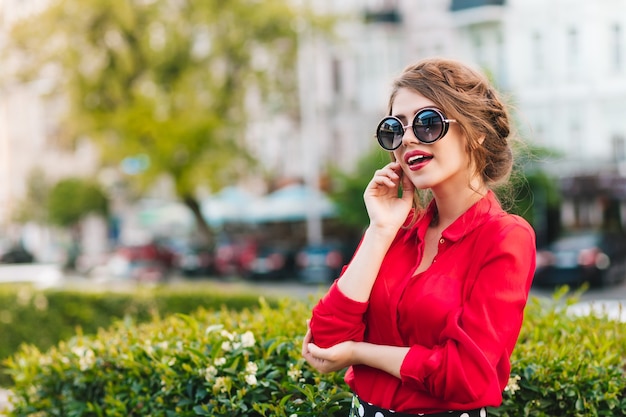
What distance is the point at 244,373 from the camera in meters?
3.42

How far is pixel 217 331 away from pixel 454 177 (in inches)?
70.7

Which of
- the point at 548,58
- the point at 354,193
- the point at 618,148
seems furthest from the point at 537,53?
the point at 354,193

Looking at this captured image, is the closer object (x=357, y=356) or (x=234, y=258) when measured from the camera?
(x=357, y=356)

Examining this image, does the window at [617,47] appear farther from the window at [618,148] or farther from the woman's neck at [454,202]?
the woman's neck at [454,202]

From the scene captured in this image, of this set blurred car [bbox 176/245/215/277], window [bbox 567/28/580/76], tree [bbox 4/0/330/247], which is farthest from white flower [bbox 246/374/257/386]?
window [bbox 567/28/580/76]

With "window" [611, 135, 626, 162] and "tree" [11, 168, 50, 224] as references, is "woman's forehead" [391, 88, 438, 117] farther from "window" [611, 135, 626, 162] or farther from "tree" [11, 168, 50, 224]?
"tree" [11, 168, 50, 224]

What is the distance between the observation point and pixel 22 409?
4.36 metres

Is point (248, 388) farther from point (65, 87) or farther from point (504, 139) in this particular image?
point (65, 87)

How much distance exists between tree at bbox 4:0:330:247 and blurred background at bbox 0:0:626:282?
0.05m

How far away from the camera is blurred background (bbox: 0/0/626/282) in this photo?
26.3m

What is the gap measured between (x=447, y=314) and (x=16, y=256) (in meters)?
49.6

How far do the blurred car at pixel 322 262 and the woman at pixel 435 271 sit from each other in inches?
903

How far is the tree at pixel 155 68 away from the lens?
26.2 meters

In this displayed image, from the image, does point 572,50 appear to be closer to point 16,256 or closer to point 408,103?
point 408,103
